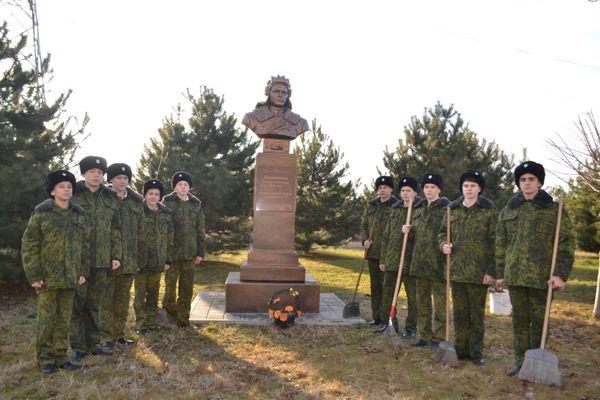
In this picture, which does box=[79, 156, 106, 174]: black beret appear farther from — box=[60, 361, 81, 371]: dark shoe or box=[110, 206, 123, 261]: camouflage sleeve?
box=[60, 361, 81, 371]: dark shoe

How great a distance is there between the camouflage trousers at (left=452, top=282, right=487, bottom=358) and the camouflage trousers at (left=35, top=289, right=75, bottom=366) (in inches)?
161

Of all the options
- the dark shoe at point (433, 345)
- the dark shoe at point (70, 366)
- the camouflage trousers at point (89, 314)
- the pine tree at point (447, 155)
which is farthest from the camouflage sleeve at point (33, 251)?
the pine tree at point (447, 155)

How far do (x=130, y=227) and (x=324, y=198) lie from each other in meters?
11.1

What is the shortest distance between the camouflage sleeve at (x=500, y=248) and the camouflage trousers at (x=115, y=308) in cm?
416

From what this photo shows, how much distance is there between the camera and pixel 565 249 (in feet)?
13.7

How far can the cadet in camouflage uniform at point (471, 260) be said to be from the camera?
4781mm

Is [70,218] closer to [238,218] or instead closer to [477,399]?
[477,399]

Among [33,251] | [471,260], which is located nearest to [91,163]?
[33,251]

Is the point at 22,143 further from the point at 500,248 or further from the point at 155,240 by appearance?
the point at 500,248

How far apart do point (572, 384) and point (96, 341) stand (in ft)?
16.6

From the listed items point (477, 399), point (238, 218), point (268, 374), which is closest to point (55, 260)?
point (268, 374)

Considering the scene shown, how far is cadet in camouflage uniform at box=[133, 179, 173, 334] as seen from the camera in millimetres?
5719

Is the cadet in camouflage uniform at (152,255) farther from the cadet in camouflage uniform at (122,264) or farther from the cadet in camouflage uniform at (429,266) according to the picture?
the cadet in camouflage uniform at (429,266)

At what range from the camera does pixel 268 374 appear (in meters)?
4.59
